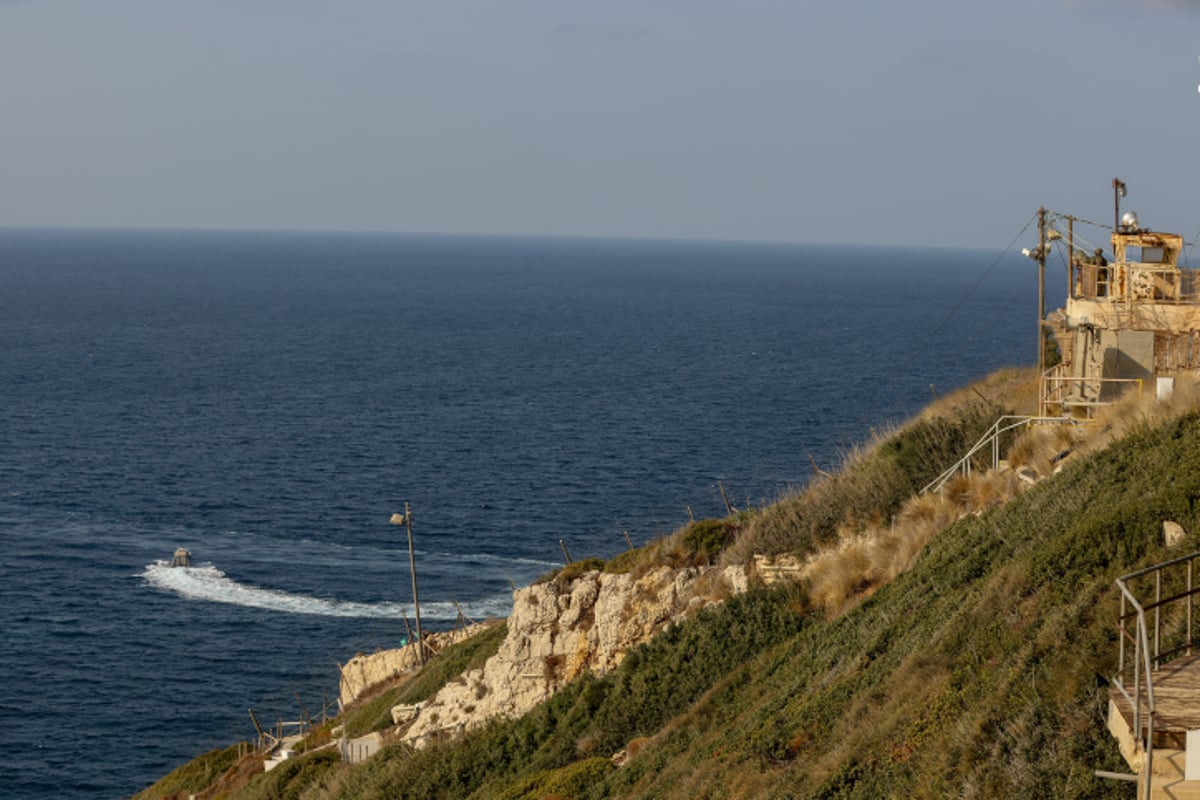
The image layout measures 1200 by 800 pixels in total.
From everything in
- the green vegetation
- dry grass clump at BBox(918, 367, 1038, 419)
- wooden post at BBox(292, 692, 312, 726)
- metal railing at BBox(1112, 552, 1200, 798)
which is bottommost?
wooden post at BBox(292, 692, 312, 726)

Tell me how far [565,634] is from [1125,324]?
13.3m

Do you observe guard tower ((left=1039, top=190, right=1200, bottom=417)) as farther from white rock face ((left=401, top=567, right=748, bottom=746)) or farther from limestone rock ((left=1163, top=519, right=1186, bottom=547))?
limestone rock ((left=1163, top=519, right=1186, bottom=547))

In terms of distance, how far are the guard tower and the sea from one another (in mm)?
21495

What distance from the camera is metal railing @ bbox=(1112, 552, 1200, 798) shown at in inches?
383

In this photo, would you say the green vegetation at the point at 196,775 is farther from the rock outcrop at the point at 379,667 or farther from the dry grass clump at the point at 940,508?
the dry grass clump at the point at 940,508

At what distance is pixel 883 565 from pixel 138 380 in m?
95.7

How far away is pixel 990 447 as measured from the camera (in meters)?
28.6

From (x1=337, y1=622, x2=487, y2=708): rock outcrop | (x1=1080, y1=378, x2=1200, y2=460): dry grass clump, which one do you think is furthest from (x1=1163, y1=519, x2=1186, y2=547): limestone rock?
(x1=337, y1=622, x2=487, y2=708): rock outcrop

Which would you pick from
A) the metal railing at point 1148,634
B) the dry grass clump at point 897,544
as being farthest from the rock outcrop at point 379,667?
the metal railing at point 1148,634

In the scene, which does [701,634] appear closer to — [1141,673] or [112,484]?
[1141,673]

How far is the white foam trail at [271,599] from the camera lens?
168 ft

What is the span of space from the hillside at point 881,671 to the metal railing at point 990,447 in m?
0.79

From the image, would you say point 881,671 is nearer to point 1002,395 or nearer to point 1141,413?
point 1141,413

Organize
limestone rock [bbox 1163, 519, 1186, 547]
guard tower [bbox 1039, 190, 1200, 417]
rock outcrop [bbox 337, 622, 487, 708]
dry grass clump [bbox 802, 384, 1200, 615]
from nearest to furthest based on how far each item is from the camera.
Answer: limestone rock [bbox 1163, 519, 1186, 547] → dry grass clump [bbox 802, 384, 1200, 615] → guard tower [bbox 1039, 190, 1200, 417] → rock outcrop [bbox 337, 622, 487, 708]
